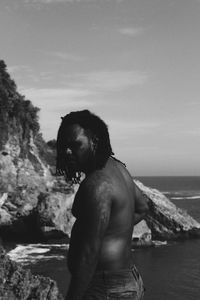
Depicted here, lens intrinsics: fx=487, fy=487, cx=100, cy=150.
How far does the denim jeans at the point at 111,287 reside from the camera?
350 centimetres

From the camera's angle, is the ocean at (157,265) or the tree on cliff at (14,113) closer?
the ocean at (157,265)

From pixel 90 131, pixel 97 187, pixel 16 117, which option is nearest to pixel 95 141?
pixel 90 131

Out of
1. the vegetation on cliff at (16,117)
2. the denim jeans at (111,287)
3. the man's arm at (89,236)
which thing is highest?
the vegetation on cliff at (16,117)

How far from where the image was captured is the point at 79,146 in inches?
143

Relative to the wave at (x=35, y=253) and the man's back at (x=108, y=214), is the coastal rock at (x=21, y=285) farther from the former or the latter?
the wave at (x=35, y=253)

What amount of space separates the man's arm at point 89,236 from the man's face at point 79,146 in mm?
313

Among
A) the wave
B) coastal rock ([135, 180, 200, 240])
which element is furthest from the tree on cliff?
coastal rock ([135, 180, 200, 240])

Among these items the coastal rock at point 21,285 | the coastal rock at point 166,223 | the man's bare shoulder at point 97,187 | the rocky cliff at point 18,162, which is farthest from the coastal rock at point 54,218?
the man's bare shoulder at point 97,187

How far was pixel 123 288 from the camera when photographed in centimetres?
354

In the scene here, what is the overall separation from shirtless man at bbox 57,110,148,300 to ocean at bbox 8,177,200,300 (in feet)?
90.1

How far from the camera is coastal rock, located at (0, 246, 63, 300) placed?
17492 mm

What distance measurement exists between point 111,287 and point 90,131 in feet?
3.80

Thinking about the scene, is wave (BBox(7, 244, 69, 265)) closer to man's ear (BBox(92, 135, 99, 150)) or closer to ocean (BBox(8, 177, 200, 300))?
ocean (BBox(8, 177, 200, 300))

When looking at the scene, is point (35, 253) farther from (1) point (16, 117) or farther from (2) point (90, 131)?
(2) point (90, 131)
